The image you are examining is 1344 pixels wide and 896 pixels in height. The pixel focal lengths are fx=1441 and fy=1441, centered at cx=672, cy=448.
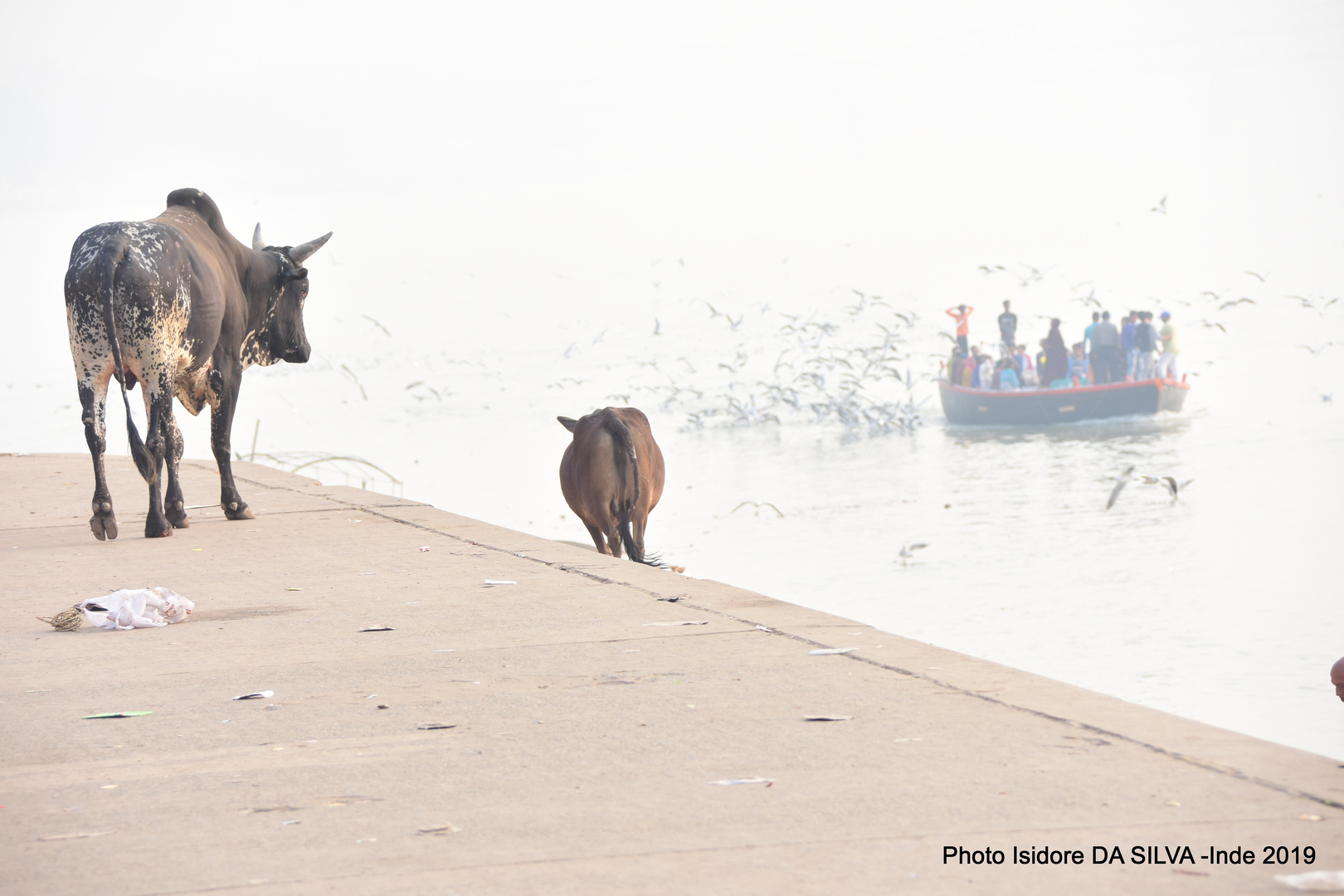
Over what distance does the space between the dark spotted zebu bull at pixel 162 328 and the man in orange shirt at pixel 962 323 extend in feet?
115

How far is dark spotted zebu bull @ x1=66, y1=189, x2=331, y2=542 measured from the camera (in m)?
8.75

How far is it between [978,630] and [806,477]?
2435 centimetres

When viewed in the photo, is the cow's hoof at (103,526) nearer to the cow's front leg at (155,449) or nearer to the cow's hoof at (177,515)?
the cow's front leg at (155,449)

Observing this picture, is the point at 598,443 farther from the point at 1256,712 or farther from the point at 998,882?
the point at 1256,712

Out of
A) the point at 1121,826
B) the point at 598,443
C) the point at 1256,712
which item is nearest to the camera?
the point at 1121,826

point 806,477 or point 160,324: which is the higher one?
point 160,324

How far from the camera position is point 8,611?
6.71 meters

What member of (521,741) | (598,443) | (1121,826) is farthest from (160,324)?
(1121,826)

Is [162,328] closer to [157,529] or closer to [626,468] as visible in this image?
[157,529]

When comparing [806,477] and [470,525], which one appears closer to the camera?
[470,525]

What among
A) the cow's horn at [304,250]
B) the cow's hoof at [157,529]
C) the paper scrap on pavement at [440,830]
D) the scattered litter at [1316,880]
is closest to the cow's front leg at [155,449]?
the cow's hoof at [157,529]

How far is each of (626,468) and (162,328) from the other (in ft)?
11.4

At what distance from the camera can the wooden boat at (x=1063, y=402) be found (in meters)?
49.2

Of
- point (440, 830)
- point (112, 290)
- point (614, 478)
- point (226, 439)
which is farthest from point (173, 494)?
point (440, 830)
